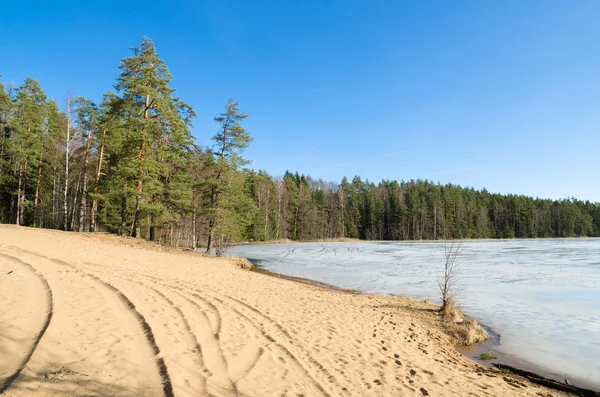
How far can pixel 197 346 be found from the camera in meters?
4.88

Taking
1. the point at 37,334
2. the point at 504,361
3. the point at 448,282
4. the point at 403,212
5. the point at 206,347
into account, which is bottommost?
the point at 504,361

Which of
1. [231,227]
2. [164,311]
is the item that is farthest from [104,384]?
[231,227]

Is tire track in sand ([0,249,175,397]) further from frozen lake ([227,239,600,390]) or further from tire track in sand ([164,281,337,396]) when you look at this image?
frozen lake ([227,239,600,390])

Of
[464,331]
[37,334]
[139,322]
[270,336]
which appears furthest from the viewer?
[464,331]

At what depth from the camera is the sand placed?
3.64 meters

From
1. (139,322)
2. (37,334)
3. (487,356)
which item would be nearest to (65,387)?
(37,334)

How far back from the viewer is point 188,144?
2391 centimetres

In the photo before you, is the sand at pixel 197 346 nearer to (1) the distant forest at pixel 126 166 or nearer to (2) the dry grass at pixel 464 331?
(2) the dry grass at pixel 464 331

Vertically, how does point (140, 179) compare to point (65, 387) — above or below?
above

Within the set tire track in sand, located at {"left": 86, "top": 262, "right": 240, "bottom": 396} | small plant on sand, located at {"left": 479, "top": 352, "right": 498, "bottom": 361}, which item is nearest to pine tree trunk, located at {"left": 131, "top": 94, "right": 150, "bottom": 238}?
tire track in sand, located at {"left": 86, "top": 262, "right": 240, "bottom": 396}

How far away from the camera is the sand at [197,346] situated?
3645mm

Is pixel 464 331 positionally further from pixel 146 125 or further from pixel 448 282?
pixel 146 125

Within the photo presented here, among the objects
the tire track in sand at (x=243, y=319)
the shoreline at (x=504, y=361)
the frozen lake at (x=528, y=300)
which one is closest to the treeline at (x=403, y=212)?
the frozen lake at (x=528, y=300)

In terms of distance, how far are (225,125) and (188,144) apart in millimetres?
3367
